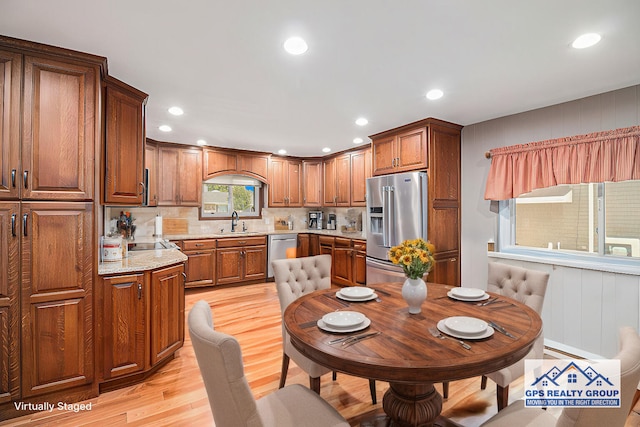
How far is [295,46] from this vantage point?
192cm

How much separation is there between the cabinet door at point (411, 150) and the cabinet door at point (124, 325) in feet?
9.93

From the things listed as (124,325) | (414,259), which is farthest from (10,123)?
(414,259)

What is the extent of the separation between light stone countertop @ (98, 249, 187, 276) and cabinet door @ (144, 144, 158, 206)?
1844 millimetres

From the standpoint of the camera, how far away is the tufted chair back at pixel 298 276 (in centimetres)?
217

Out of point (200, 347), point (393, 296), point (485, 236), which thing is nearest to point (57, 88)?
point (200, 347)

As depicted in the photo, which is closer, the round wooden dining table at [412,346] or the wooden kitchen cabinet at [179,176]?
the round wooden dining table at [412,346]

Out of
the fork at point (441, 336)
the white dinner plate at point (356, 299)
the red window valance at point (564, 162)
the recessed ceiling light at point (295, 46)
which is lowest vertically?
the fork at point (441, 336)

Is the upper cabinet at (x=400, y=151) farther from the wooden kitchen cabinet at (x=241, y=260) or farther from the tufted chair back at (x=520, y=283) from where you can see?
the wooden kitchen cabinet at (x=241, y=260)

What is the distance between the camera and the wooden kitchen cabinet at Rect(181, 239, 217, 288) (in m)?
4.65

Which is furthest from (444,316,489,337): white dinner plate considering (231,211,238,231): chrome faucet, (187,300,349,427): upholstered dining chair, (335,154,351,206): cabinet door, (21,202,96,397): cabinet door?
(231,211,238,231): chrome faucet

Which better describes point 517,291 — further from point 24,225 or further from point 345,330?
point 24,225

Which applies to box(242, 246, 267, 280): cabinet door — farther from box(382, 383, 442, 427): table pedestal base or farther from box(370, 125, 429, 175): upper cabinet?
box(382, 383, 442, 427): table pedestal base

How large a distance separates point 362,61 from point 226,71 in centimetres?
104

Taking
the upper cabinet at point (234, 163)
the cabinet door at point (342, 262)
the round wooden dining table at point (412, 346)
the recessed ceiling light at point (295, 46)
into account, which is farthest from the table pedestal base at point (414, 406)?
the upper cabinet at point (234, 163)
